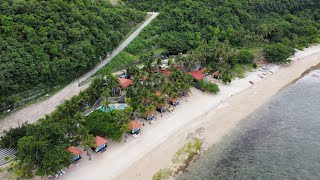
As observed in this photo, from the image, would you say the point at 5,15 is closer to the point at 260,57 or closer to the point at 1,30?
the point at 1,30

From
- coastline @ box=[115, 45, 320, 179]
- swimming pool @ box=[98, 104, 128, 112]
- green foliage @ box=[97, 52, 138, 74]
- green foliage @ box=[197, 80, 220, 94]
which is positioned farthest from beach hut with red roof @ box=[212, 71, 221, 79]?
swimming pool @ box=[98, 104, 128, 112]

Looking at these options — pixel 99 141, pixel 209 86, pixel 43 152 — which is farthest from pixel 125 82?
pixel 43 152

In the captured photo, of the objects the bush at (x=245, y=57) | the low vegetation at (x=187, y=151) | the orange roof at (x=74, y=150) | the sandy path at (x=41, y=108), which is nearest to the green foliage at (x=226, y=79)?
the bush at (x=245, y=57)

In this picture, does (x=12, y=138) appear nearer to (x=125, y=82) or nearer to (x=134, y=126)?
(x=134, y=126)

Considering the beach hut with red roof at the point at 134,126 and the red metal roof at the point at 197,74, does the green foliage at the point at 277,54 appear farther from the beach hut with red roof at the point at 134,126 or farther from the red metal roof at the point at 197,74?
the beach hut with red roof at the point at 134,126

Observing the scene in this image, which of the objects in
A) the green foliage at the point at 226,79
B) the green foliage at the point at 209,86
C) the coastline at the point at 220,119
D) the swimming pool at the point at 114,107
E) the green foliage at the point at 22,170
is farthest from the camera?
the green foliage at the point at 226,79

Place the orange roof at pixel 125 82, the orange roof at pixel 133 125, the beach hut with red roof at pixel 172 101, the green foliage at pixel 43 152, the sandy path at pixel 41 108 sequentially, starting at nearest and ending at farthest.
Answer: the green foliage at pixel 43 152, the orange roof at pixel 133 125, the sandy path at pixel 41 108, the beach hut with red roof at pixel 172 101, the orange roof at pixel 125 82
